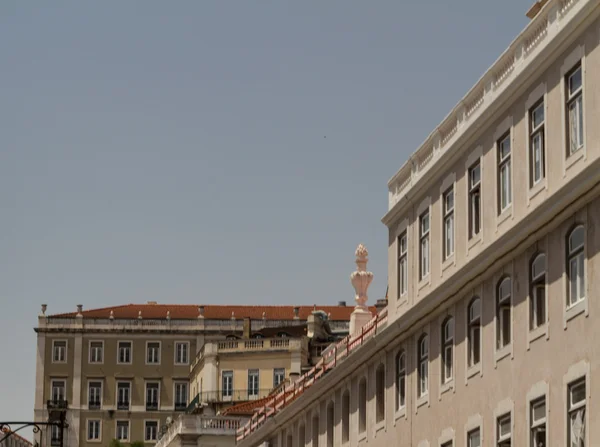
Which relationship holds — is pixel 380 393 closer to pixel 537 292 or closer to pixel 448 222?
pixel 448 222

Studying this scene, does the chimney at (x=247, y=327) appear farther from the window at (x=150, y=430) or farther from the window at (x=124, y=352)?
the window at (x=124, y=352)

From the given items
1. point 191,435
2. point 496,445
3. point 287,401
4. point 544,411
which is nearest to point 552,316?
point 544,411

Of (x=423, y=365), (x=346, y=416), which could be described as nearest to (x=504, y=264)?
(x=423, y=365)

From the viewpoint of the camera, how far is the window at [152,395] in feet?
510

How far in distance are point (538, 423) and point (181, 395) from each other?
122 meters

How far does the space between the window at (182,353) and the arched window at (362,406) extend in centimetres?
10630

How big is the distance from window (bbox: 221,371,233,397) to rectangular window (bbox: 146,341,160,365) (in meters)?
36.1

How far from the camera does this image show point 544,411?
34.0 m

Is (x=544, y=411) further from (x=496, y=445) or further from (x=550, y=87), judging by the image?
(x=550, y=87)

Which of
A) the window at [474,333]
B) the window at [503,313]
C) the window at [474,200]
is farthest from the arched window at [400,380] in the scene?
the window at [503,313]

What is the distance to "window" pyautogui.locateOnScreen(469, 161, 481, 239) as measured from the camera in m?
39.6

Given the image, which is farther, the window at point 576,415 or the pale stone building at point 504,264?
the pale stone building at point 504,264

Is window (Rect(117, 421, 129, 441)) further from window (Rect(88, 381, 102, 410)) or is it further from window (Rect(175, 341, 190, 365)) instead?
window (Rect(175, 341, 190, 365))

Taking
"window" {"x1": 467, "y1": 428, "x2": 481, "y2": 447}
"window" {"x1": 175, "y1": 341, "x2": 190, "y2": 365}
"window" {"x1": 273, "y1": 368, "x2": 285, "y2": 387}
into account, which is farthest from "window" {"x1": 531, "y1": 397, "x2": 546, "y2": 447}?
"window" {"x1": 175, "y1": 341, "x2": 190, "y2": 365}
